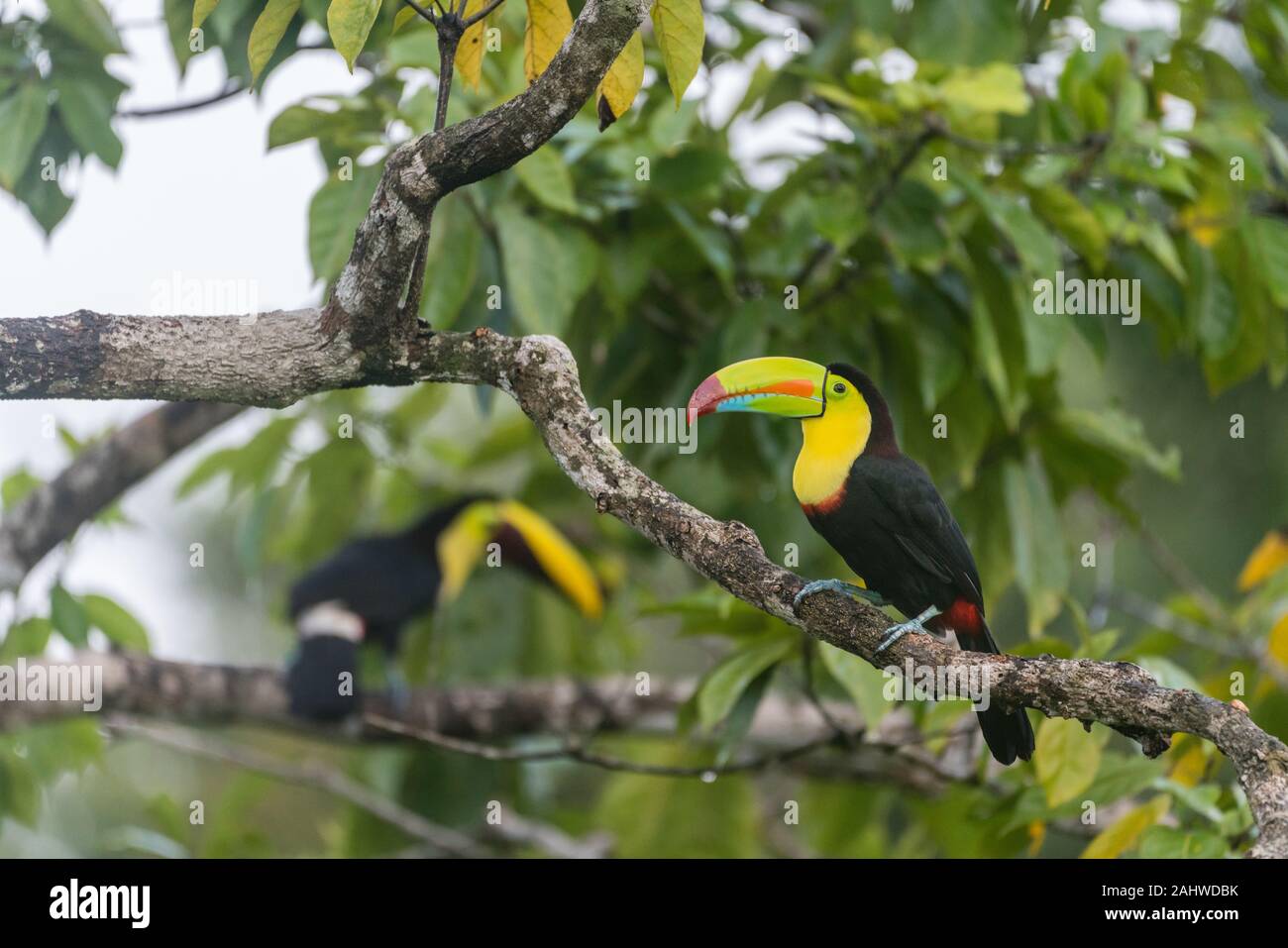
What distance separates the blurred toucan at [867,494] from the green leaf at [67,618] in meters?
2.66

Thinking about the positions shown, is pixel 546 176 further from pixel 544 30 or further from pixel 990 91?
pixel 990 91

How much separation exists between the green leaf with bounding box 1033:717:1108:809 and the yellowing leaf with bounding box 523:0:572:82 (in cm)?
185

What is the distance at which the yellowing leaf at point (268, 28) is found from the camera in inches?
90.8

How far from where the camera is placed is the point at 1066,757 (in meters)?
3.04

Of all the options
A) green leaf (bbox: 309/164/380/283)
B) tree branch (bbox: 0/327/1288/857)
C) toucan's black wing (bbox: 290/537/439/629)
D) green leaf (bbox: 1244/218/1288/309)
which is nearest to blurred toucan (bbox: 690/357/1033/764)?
tree branch (bbox: 0/327/1288/857)

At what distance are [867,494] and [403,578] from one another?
4043 mm

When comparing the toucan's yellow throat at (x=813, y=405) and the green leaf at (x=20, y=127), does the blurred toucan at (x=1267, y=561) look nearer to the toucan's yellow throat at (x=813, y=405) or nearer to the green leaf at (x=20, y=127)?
the toucan's yellow throat at (x=813, y=405)

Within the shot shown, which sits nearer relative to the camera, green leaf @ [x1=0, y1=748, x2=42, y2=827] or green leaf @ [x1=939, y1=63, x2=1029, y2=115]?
green leaf @ [x1=939, y1=63, x2=1029, y2=115]

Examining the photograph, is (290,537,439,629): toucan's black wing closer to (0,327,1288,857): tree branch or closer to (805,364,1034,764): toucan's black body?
(0,327,1288,857): tree branch

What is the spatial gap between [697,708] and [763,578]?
1569 millimetres

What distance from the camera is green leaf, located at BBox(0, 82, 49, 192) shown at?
3.37 metres

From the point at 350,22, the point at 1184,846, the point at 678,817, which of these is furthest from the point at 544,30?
the point at 678,817

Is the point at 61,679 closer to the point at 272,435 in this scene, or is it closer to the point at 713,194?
the point at 272,435
